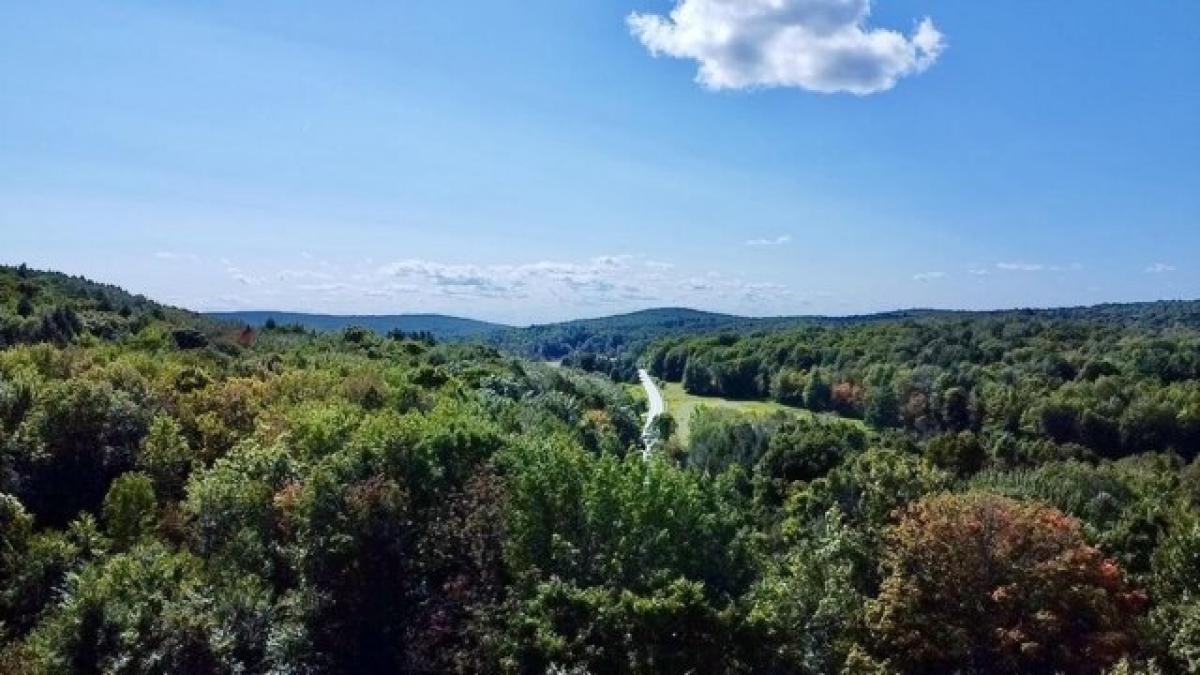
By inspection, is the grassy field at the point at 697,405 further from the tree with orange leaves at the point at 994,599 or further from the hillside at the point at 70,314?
the tree with orange leaves at the point at 994,599

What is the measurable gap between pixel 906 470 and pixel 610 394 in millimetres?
80755

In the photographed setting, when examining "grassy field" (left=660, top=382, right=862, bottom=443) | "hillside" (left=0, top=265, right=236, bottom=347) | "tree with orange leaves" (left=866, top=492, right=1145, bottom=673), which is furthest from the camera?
"grassy field" (left=660, top=382, right=862, bottom=443)

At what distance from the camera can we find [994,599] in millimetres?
33438

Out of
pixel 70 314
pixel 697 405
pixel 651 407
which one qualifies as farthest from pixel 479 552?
pixel 651 407

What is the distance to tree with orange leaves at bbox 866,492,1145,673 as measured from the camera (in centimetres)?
3325

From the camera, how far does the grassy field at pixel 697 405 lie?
134 m

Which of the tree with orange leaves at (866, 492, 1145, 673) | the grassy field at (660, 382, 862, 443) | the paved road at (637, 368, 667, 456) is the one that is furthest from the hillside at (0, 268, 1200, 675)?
the grassy field at (660, 382, 862, 443)

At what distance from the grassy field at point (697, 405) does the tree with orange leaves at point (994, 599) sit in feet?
281

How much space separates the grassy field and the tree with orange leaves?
8555cm

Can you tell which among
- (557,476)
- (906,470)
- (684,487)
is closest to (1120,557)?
(906,470)

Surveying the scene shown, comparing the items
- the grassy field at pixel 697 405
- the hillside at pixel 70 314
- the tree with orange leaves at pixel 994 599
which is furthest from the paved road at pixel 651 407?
the tree with orange leaves at pixel 994 599

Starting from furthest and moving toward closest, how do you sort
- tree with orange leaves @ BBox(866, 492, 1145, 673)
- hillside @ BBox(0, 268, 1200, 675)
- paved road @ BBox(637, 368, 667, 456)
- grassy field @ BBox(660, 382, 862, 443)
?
grassy field @ BBox(660, 382, 862, 443) < paved road @ BBox(637, 368, 667, 456) < tree with orange leaves @ BBox(866, 492, 1145, 673) < hillside @ BBox(0, 268, 1200, 675)

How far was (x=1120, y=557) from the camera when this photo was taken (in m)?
44.4

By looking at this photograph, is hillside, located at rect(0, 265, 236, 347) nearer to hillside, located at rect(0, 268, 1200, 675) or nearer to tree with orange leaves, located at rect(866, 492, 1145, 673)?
hillside, located at rect(0, 268, 1200, 675)
